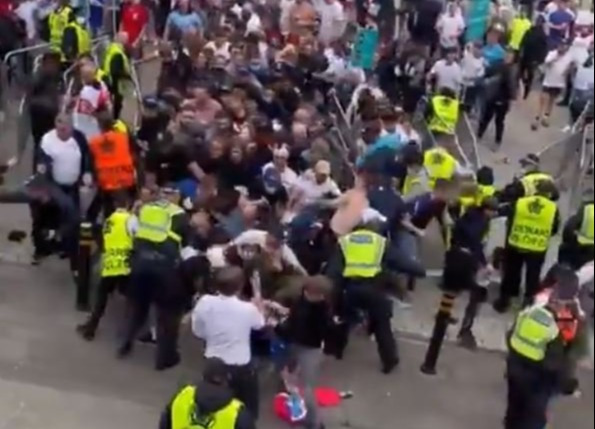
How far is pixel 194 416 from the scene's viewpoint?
6.52 metres

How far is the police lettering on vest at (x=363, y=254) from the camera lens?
30.2 feet

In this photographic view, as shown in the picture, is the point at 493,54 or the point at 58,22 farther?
the point at 58,22

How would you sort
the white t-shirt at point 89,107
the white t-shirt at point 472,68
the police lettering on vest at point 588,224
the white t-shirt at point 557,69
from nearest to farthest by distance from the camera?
the police lettering on vest at point 588,224
the white t-shirt at point 89,107
the white t-shirt at point 472,68
the white t-shirt at point 557,69

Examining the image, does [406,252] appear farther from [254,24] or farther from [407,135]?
[254,24]

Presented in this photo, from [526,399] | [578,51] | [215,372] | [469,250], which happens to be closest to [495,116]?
[578,51]

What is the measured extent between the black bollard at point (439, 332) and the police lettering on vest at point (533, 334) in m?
1.60

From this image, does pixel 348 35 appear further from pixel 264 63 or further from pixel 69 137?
pixel 69 137

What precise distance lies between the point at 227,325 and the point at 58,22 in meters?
7.83

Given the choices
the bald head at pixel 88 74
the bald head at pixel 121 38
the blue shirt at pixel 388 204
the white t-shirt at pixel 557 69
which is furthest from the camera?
the white t-shirt at pixel 557 69

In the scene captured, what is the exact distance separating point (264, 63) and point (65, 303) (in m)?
3.78

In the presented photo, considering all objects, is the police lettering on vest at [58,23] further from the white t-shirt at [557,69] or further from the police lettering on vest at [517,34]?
the white t-shirt at [557,69]

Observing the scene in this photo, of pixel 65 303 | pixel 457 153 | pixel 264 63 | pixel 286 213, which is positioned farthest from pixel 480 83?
pixel 65 303

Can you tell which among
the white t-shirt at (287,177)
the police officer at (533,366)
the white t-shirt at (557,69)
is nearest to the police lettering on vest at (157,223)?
Result: the white t-shirt at (287,177)

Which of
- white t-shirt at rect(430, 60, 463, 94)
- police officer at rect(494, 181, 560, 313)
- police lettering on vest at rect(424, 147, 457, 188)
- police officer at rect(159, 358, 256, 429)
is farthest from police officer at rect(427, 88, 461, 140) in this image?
police officer at rect(159, 358, 256, 429)
